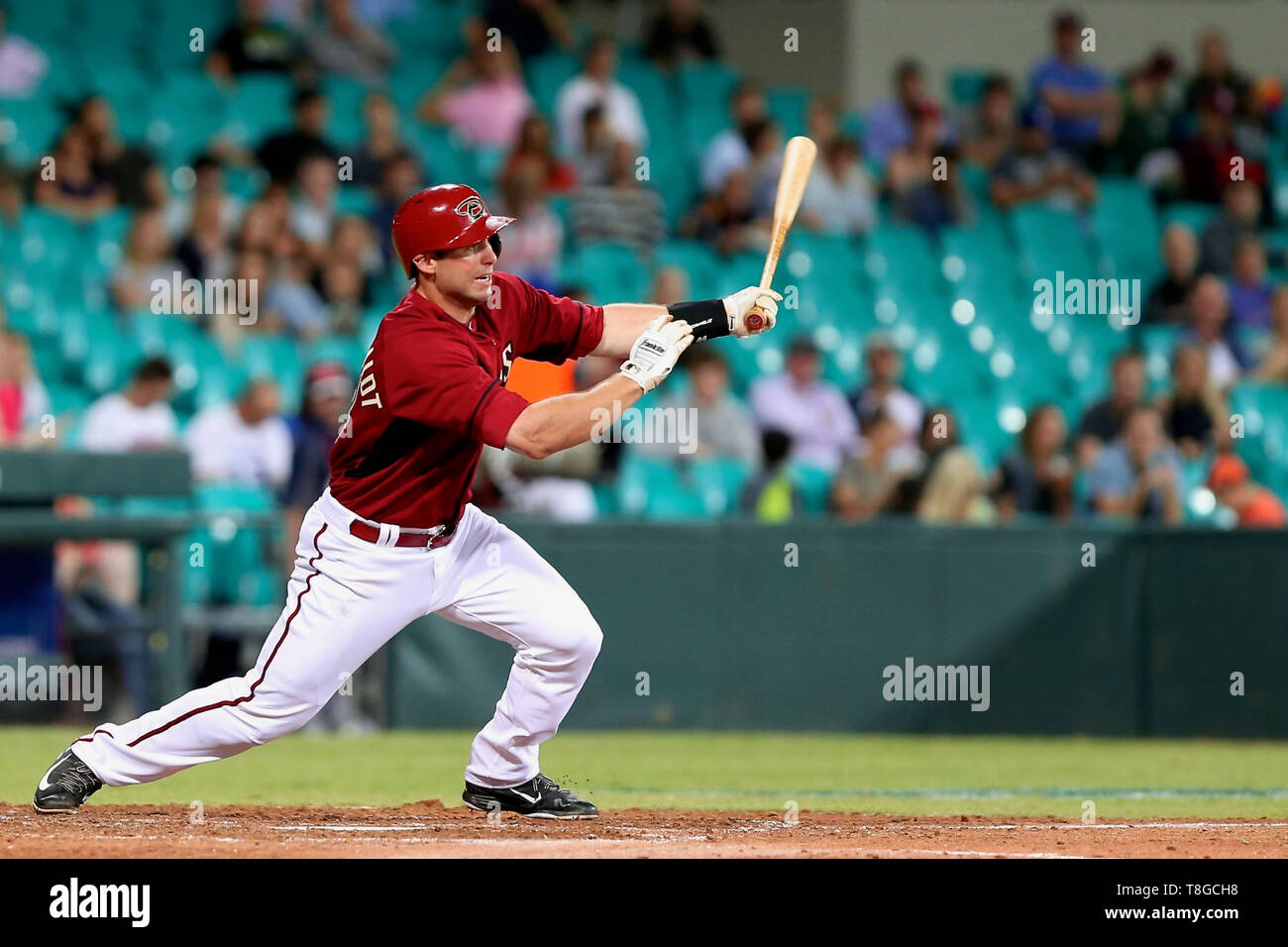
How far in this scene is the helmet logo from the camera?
597cm

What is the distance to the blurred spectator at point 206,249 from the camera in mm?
11656

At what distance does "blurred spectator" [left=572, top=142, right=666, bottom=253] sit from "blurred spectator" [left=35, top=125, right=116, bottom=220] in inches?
118

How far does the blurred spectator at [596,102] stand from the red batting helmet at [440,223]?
294 inches

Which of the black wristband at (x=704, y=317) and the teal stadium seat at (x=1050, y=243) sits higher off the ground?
the teal stadium seat at (x=1050, y=243)

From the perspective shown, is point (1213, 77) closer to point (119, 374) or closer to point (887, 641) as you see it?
point (887, 641)

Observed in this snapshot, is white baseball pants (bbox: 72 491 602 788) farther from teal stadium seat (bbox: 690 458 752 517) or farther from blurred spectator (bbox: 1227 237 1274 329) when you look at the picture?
blurred spectator (bbox: 1227 237 1274 329)

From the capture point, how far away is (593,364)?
1110 cm

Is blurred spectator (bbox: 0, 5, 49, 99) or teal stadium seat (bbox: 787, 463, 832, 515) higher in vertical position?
blurred spectator (bbox: 0, 5, 49, 99)

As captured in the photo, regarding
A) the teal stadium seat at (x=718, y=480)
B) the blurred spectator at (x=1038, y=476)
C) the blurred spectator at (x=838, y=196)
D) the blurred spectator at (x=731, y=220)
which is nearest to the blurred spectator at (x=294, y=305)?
the teal stadium seat at (x=718, y=480)

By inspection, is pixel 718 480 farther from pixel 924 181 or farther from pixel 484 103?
pixel 924 181

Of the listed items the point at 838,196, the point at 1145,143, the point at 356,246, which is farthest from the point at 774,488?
the point at 1145,143

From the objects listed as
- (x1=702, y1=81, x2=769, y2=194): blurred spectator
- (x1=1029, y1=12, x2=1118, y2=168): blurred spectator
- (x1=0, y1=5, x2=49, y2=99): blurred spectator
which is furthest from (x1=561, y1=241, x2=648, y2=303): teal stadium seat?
(x1=1029, y1=12, x2=1118, y2=168): blurred spectator

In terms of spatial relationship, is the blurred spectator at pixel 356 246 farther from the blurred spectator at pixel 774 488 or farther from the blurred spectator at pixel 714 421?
the blurred spectator at pixel 774 488

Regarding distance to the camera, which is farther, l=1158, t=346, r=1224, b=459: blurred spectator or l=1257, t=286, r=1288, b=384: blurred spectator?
l=1257, t=286, r=1288, b=384: blurred spectator
